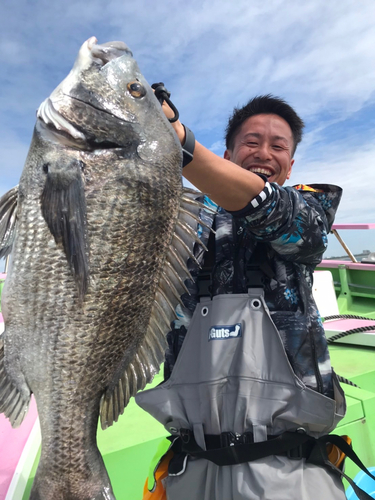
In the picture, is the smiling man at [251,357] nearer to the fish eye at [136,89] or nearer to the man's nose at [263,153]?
the fish eye at [136,89]

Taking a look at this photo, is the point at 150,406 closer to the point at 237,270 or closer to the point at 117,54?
the point at 237,270

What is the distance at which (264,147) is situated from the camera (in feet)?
7.22

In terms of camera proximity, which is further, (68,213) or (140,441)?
(140,441)

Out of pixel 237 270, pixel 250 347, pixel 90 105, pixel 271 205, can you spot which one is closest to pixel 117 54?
pixel 90 105

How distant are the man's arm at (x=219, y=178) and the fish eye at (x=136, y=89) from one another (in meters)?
0.16

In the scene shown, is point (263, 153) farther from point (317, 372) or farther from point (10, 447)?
point (10, 447)

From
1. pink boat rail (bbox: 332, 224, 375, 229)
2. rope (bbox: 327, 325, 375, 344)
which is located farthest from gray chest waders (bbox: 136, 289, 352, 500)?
pink boat rail (bbox: 332, 224, 375, 229)

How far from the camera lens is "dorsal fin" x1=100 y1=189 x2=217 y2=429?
1321 mm

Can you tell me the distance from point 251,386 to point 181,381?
1.18ft

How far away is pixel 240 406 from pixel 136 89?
1492mm

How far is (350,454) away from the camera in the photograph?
5.34 feet

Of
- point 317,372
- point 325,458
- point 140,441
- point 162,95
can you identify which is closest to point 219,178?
point 162,95

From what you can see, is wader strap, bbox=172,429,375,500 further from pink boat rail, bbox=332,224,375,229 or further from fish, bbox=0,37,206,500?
pink boat rail, bbox=332,224,375,229

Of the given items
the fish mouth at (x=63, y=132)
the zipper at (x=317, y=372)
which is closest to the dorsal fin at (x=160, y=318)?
the fish mouth at (x=63, y=132)
